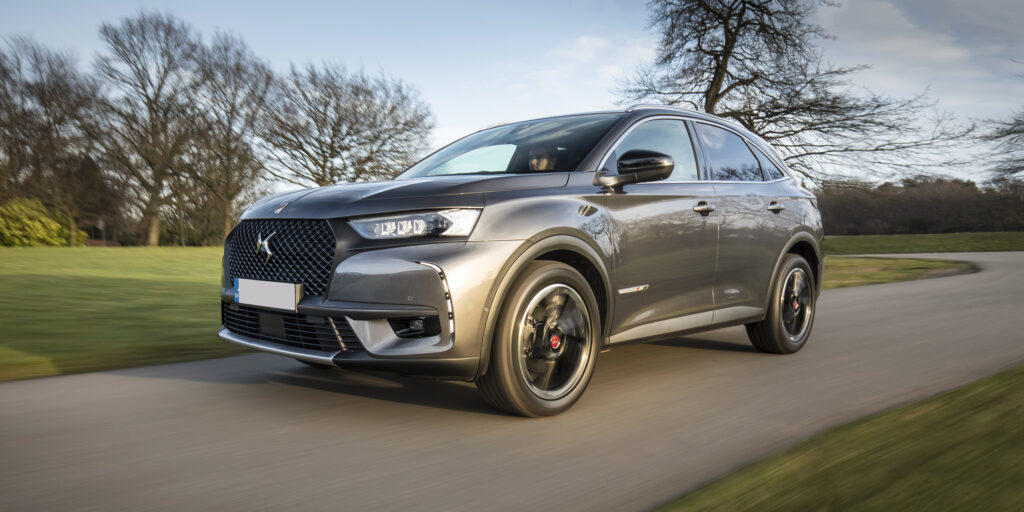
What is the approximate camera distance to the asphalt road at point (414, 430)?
3.01m

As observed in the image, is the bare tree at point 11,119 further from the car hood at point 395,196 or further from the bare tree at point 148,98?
the car hood at point 395,196

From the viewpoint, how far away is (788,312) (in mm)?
6324

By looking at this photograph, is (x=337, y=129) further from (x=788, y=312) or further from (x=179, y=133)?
(x=788, y=312)

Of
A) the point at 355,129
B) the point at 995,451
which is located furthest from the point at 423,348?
the point at 355,129

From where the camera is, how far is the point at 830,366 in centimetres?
568

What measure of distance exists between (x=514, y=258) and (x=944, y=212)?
60.7 meters

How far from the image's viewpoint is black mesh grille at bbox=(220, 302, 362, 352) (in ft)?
12.6

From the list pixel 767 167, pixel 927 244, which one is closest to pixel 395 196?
pixel 767 167

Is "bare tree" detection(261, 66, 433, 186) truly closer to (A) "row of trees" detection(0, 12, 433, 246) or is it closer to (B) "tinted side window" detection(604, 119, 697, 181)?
(A) "row of trees" detection(0, 12, 433, 246)

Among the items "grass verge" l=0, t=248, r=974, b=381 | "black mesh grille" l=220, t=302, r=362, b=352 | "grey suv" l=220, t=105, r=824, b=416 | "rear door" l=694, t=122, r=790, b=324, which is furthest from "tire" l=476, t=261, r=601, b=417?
"grass verge" l=0, t=248, r=974, b=381

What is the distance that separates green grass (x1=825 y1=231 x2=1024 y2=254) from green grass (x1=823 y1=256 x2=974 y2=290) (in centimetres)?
1426

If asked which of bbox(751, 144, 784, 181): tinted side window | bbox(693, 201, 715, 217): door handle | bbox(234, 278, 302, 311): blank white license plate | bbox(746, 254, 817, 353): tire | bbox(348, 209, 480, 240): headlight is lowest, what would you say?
bbox(746, 254, 817, 353): tire

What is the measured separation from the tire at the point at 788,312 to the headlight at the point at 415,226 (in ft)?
10.3

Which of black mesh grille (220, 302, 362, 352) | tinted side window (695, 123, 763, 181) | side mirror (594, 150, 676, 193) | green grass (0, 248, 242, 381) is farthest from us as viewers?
green grass (0, 248, 242, 381)
